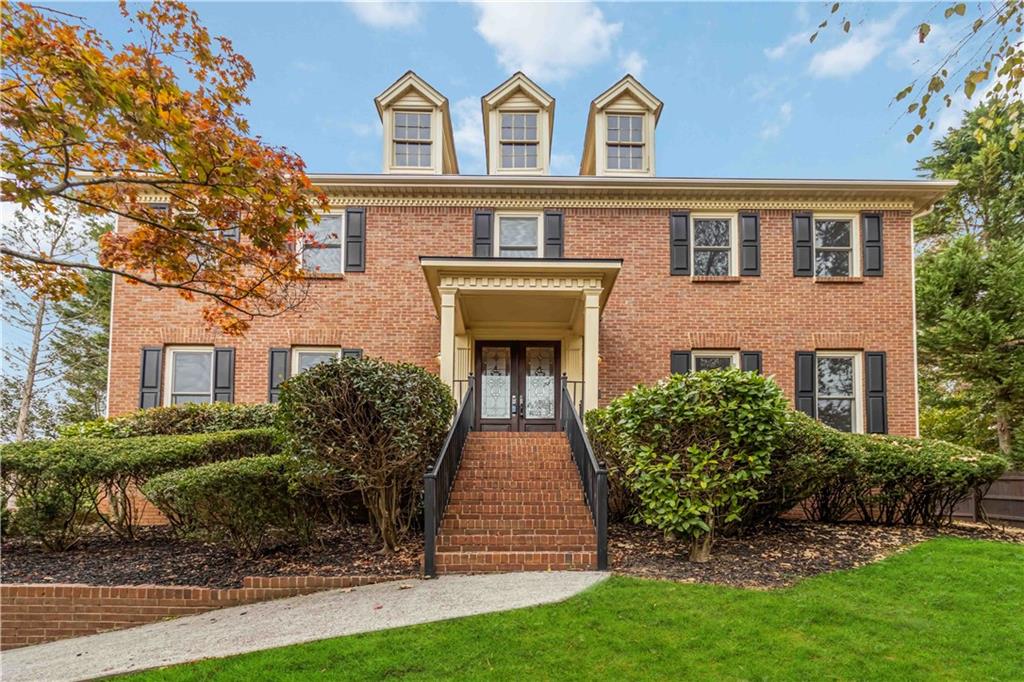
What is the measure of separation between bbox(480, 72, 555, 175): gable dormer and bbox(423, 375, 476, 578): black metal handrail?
18.1ft

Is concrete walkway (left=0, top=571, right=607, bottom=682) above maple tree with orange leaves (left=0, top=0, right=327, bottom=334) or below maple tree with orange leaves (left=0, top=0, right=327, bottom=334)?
below

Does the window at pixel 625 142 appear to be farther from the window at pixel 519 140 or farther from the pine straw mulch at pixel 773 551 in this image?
the pine straw mulch at pixel 773 551

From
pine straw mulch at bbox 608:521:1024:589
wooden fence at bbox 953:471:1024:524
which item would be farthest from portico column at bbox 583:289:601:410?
wooden fence at bbox 953:471:1024:524

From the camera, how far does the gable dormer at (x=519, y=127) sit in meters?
12.8

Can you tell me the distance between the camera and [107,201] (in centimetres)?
675

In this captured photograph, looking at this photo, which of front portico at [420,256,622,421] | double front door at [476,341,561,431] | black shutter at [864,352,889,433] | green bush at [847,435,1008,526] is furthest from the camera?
double front door at [476,341,561,431]

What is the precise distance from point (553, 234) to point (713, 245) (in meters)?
3.14

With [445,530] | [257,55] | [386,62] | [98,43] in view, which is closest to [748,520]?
[445,530]

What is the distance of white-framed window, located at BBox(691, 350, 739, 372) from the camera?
11.6 meters

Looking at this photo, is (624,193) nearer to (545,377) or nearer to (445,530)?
(545,377)

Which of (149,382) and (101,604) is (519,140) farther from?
(101,604)

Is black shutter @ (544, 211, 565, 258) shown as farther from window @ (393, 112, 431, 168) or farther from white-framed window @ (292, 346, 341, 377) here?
white-framed window @ (292, 346, 341, 377)

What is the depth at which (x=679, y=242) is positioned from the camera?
463 inches

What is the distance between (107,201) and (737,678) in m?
7.58
